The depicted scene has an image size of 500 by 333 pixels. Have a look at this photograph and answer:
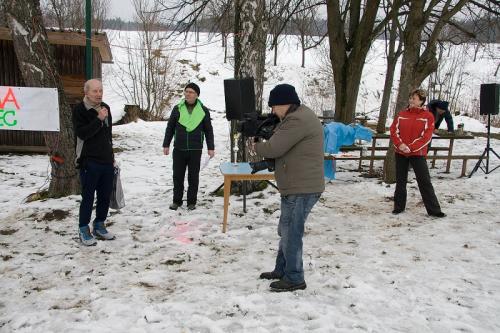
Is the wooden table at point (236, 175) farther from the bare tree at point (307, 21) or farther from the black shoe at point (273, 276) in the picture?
the bare tree at point (307, 21)

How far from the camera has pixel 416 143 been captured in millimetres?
5684

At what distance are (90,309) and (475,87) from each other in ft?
136

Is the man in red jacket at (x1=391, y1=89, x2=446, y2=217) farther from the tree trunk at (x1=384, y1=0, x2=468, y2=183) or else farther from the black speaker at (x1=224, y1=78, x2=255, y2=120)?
the black speaker at (x1=224, y1=78, x2=255, y2=120)

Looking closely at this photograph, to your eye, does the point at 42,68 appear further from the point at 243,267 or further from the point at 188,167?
the point at 243,267

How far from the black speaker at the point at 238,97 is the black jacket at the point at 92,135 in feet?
5.44

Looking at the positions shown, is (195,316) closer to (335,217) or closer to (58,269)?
(58,269)

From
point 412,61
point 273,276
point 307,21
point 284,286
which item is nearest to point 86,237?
point 273,276

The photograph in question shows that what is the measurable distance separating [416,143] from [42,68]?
Answer: 526 centimetres

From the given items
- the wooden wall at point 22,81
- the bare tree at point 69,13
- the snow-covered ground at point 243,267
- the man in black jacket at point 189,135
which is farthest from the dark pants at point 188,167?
the bare tree at point 69,13

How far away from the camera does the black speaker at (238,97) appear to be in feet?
18.0

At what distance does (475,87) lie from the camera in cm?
3781

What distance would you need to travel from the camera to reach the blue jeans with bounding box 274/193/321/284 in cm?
339

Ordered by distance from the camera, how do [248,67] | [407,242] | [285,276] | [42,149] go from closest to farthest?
[285,276]
[407,242]
[248,67]
[42,149]

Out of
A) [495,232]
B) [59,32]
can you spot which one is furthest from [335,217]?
[59,32]
